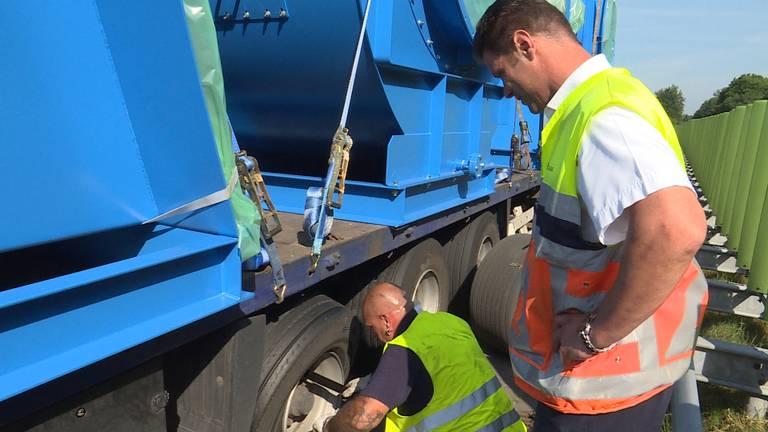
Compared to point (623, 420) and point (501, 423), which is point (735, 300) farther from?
point (623, 420)

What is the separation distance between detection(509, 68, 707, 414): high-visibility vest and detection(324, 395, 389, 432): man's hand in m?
0.74

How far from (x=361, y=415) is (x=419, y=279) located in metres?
1.54

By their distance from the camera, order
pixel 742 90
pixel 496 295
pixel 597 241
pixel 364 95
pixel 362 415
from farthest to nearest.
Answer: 1. pixel 742 90
2. pixel 496 295
3. pixel 364 95
4. pixel 362 415
5. pixel 597 241

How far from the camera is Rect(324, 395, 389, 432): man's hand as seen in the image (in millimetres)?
2236

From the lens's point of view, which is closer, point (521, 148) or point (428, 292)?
point (428, 292)

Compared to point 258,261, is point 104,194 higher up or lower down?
higher up

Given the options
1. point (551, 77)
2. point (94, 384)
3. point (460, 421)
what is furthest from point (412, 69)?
point (94, 384)

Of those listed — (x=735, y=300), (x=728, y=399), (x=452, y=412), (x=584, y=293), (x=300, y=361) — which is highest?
(x=584, y=293)

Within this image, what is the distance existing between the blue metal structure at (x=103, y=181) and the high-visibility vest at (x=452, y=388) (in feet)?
3.03

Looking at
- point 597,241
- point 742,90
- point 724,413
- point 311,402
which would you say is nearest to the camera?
point 597,241

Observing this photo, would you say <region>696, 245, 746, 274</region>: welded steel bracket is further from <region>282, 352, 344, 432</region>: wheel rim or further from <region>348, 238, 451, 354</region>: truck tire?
<region>282, 352, 344, 432</region>: wheel rim

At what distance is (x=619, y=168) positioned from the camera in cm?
127

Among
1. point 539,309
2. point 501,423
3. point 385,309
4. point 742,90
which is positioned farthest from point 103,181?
point 742,90

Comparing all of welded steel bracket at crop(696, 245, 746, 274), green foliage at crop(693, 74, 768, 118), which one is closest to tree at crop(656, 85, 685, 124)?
green foliage at crop(693, 74, 768, 118)
